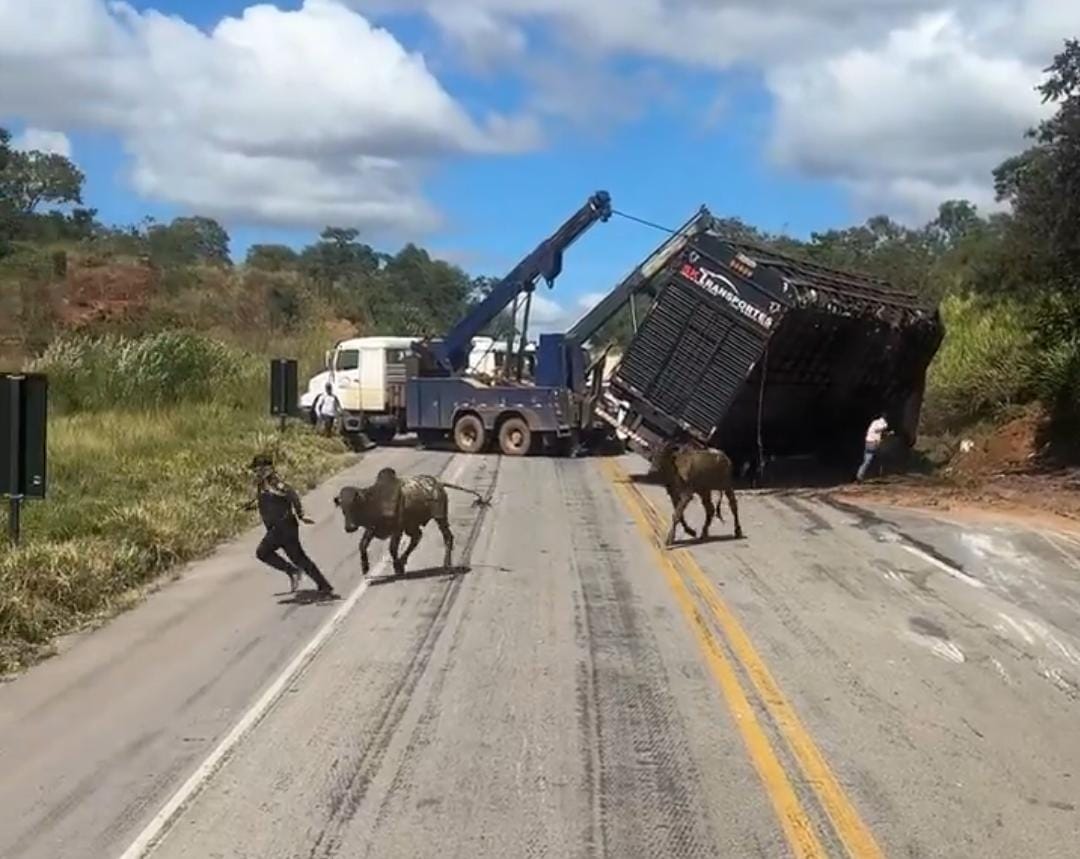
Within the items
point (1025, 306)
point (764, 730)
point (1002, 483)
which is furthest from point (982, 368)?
point (764, 730)

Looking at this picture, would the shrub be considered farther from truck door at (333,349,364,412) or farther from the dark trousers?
the dark trousers

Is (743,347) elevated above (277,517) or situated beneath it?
elevated above

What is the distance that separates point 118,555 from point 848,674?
6.65m

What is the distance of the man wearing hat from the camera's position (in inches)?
446

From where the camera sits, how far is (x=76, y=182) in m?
99.4

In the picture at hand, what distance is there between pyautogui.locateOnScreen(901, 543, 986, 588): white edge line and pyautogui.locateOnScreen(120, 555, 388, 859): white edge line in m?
5.80

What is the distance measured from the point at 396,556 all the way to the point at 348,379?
21.5m

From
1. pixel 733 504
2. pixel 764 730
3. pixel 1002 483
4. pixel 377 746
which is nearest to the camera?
pixel 377 746

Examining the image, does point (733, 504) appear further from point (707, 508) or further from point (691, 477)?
point (691, 477)

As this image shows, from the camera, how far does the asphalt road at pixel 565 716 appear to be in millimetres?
6152

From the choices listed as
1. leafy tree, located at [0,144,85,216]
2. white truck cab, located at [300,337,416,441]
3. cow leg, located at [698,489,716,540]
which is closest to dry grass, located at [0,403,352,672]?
cow leg, located at [698,489,716,540]

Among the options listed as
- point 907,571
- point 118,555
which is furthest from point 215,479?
point 907,571

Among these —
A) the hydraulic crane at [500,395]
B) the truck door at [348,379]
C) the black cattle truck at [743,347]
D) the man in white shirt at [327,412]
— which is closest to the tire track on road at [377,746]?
the black cattle truck at [743,347]

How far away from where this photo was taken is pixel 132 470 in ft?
61.3
